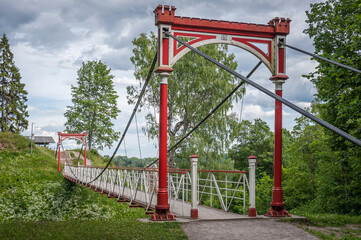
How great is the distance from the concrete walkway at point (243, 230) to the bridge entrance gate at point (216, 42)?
0.75 meters

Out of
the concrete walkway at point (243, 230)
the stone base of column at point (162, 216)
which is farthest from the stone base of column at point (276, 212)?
the stone base of column at point (162, 216)

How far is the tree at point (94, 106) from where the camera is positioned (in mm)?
31564

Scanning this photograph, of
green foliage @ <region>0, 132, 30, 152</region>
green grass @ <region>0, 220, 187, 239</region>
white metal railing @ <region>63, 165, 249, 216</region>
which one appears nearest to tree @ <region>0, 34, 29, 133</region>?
green foliage @ <region>0, 132, 30, 152</region>

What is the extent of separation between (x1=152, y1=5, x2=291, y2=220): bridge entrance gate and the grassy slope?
103 cm

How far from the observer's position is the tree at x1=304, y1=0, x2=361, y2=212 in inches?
387

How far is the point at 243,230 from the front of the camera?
6188 millimetres

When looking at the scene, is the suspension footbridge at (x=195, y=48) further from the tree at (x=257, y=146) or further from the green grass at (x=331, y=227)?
the tree at (x=257, y=146)

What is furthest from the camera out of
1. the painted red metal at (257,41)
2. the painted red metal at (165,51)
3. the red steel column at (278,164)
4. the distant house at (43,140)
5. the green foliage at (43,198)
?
the distant house at (43,140)

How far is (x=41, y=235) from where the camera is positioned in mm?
6379

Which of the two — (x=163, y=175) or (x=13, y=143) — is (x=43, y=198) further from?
(x=13, y=143)

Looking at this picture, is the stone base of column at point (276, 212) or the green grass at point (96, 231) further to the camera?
the stone base of column at point (276, 212)

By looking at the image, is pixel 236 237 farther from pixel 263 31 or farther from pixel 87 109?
pixel 87 109

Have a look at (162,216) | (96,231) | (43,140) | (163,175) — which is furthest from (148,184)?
(43,140)

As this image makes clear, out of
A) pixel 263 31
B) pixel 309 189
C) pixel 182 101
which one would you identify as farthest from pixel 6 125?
pixel 263 31
